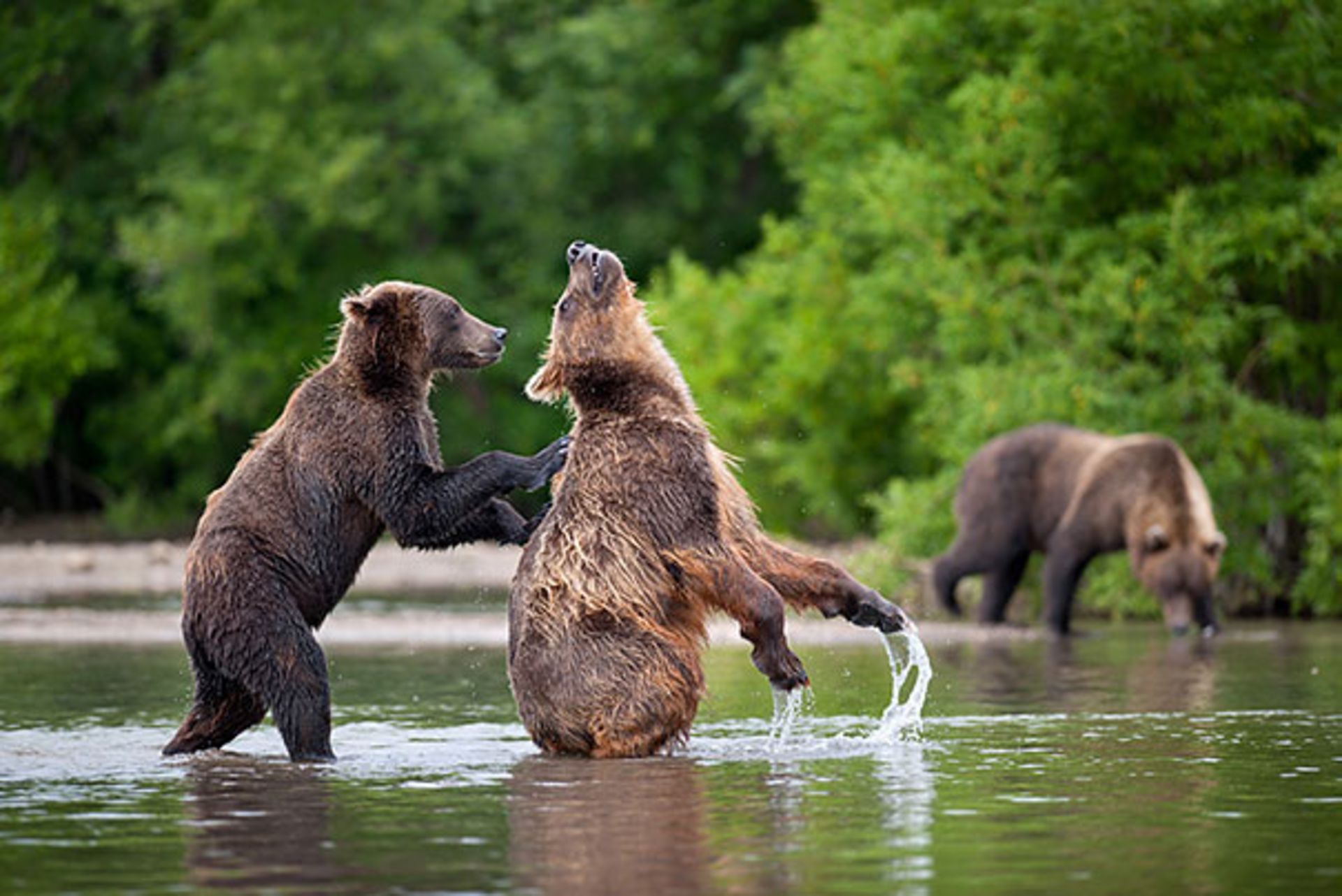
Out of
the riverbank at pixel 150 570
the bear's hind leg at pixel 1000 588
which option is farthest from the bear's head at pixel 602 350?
the riverbank at pixel 150 570

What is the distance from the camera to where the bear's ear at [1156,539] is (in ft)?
60.9

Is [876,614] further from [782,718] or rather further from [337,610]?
[337,610]

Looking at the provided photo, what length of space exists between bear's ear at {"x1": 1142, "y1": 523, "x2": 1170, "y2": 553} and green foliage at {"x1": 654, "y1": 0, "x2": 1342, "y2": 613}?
5.16 feet

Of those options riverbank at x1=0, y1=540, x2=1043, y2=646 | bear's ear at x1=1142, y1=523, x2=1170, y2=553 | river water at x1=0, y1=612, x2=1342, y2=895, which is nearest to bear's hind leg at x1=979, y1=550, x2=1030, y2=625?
riverbank at x1=0, y1=540, x2=1043, y2=646

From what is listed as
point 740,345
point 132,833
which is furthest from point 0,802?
point 740,345

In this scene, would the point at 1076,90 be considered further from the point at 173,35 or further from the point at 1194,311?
the point at 173,35

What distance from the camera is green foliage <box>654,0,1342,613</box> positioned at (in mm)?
20531

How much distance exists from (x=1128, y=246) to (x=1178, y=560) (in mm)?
3720

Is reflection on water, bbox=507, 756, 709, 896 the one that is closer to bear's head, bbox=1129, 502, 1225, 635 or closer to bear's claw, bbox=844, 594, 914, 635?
bear's claw, bbox=844, 594, 914, 635

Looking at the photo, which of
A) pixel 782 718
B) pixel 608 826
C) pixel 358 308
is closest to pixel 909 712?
pixel 782 718

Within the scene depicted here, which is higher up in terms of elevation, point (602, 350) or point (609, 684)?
point (602, 350)

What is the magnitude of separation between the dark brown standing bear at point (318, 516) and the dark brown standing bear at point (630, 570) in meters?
0.31

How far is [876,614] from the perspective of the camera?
1018 centimetres

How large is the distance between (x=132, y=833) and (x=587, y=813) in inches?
54.6
